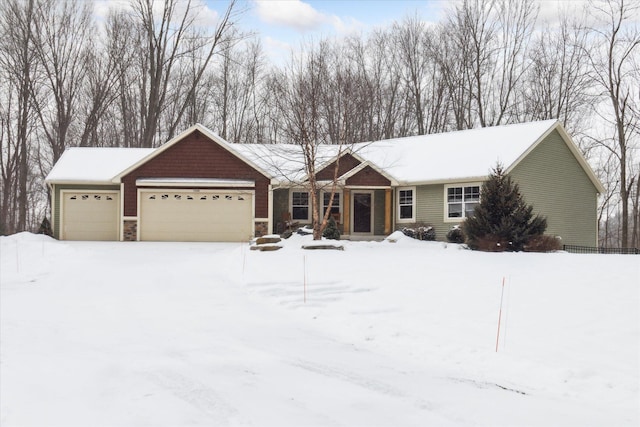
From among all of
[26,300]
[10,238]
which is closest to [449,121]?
[10,238]

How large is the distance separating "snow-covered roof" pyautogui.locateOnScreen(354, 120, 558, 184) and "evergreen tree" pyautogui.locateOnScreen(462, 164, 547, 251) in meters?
4.53

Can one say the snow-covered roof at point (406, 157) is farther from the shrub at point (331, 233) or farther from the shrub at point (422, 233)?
the shrub at point (331, 233)

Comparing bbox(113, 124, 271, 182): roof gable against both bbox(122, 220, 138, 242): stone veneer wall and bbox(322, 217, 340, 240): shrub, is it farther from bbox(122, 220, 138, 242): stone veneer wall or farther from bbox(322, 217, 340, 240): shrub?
bbox(322, 217, 340, 240): shrub

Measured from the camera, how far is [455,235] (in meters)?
22.5

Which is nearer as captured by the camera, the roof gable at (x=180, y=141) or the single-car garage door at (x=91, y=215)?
the roof gable at (x=180, y=141)

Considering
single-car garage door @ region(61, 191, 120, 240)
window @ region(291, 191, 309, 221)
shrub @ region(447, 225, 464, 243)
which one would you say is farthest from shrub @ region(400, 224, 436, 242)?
single-car garage door @ region(61, 191, 120, 240)

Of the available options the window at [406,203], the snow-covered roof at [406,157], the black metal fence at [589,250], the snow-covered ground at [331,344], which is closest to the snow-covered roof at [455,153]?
the snow-covered roof at [406,157]

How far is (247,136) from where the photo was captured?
137ft

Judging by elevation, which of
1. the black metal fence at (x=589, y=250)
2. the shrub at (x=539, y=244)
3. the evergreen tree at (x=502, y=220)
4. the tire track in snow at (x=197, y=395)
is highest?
the evergreen tree at (x=502, y=220)

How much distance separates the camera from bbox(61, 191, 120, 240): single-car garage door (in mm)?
26312

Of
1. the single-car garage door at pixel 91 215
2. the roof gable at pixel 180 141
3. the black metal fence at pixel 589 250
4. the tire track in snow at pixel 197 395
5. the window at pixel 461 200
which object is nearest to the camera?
the tire track in snow at pixel 197 395

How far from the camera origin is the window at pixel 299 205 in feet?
88.5

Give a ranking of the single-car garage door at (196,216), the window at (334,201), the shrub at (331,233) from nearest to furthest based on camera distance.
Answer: the shrub at (331,233)
the single-car garage door at (196,216)
the window at (334,201)

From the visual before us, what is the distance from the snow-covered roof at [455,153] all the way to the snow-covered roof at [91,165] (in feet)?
35.5
